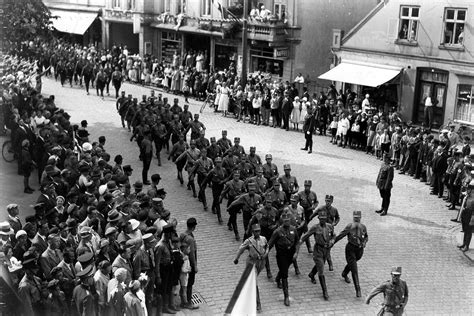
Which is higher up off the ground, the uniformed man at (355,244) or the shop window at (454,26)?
the shop window at (454,26)

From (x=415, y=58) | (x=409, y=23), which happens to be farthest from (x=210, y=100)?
(x=409, y=23)

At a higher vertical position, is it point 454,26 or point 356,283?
point 454,26

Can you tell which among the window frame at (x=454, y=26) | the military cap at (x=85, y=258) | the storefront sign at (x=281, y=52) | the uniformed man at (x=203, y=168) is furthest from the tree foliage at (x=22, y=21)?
the window frame at (x=454, y=26)

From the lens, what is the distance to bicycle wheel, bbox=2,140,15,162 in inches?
790

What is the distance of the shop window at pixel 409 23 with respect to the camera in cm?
2826

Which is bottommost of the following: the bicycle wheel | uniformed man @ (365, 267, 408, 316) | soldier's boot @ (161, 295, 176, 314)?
soldier's boot @ (161, 295, 176, 314)

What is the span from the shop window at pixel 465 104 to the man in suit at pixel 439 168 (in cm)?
781

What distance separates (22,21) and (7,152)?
178 inches

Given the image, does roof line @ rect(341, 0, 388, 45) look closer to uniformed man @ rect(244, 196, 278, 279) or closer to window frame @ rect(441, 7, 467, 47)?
window frame @ rect(441, 7, 467, 47)

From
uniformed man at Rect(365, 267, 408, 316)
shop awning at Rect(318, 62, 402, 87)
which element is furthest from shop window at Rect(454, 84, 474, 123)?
uniformed man at Rect(365, 267, 408, 316)

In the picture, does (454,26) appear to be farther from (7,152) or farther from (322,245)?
(7,152)

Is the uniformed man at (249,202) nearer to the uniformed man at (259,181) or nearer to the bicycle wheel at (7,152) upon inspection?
the uniformed man at (259,181)

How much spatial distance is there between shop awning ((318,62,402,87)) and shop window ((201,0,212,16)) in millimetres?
10643

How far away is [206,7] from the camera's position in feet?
127
